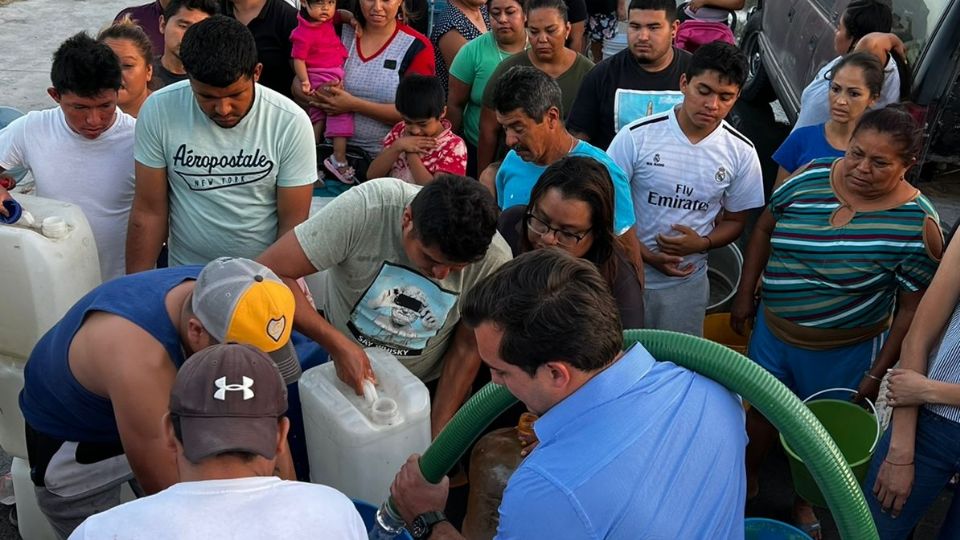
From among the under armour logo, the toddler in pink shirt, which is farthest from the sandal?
the under armour logo

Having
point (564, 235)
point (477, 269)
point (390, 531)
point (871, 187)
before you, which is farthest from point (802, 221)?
point (390, 531)

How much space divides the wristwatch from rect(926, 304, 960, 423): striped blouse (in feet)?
5.07

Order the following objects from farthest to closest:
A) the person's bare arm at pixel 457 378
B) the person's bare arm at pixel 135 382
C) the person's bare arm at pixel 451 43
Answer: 1. the person's bare arm at pixel 451 43
2. the person's bare arm at pixel 457 378
3. the person's bare arm at pixel 135 382

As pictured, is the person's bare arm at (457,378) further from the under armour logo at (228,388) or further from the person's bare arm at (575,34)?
the person's bare arm at (575,34)

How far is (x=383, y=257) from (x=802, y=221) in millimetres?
1567

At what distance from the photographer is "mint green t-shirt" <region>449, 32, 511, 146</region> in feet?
14.9

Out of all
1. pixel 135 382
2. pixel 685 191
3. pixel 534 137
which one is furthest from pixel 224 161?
pixel 685 191

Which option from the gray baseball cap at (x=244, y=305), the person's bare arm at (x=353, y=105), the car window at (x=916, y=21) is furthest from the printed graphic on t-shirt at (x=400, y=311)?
the car window at (x=916, y=21)

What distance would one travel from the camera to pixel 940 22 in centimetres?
473

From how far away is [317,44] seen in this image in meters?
4.56

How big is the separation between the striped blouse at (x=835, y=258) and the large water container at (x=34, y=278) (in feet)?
8.37

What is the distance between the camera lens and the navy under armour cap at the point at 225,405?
5.78ft

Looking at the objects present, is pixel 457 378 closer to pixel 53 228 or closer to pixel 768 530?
pixel 768 530

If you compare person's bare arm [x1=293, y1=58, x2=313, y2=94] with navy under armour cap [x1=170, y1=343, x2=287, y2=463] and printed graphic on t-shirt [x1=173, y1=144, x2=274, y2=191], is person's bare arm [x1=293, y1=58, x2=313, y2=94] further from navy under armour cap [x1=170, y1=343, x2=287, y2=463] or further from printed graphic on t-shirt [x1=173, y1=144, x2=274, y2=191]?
navy under armour cap [x1=170, y1=343, x2=287, y2=463]
